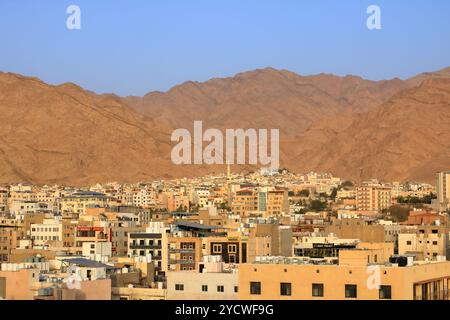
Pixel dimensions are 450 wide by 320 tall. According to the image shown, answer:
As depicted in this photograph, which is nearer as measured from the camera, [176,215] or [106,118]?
[176,215]

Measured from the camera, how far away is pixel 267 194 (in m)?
76.4

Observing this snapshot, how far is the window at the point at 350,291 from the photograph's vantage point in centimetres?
1550

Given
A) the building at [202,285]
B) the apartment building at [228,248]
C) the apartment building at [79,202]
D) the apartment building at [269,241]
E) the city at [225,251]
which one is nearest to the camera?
the city at [225,251]

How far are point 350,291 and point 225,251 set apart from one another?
19.1 metres

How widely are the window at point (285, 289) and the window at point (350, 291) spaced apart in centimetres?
72

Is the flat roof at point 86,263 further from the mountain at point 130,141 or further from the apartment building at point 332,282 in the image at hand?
the mountain at point 130,141

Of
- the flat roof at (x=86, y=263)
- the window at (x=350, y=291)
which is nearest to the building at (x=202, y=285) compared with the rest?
the window at (x=350, y=291)

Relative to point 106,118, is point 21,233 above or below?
below

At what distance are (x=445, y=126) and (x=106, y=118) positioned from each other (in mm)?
36590

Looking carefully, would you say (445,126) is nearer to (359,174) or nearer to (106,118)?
(359,174)

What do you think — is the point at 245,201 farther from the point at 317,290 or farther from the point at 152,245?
the point at 317,290

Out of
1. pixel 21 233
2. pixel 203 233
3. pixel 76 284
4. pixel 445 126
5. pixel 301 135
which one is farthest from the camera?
pixel 301 135

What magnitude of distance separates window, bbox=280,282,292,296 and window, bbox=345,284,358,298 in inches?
28.4
